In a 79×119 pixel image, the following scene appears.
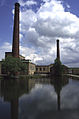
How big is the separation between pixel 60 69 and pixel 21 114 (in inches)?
1654

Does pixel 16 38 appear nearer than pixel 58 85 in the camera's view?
No

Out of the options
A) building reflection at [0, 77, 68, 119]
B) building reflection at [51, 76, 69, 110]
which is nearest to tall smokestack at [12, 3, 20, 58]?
building reflection at [51, 76, 69, 110]

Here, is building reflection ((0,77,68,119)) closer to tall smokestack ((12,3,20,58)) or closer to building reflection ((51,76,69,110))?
building reflection ((51,76,69,110))

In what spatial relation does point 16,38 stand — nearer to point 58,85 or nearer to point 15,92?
point 58,85

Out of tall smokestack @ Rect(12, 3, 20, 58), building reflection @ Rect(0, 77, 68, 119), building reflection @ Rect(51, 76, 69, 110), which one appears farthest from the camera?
tall smokestack @ Rect(12, 3, 20, 58)

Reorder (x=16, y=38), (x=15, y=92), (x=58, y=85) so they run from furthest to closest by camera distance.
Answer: (x=16, y=38)
(x=58, y=85)
(x=15, y=92)

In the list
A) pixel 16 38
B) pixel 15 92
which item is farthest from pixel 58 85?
pixel 16 38

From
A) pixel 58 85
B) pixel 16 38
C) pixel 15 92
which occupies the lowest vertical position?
pixel 58 85

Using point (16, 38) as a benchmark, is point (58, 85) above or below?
below

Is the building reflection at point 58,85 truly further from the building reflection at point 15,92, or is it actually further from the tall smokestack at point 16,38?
the tall smokestack at point 16,38

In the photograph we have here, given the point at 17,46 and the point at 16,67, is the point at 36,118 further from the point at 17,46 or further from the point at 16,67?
the point at 17,46

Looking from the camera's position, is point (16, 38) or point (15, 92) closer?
point (15, 92)

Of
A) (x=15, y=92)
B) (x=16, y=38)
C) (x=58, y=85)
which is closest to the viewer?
(x=15, y=92)

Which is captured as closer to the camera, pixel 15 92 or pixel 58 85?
pixel 15 92
